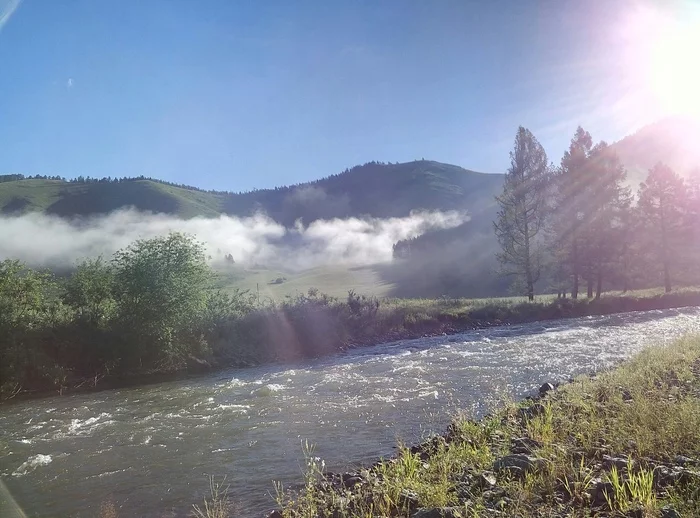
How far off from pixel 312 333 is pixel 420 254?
96.9 metres

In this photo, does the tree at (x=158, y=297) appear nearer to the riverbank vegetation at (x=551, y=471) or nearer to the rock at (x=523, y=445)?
the riverbank vegetation at (x=551, y=471)

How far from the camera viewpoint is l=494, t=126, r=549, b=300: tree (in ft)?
149

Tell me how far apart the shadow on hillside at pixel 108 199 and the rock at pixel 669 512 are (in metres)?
198

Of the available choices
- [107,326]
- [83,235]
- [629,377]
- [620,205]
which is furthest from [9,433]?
[83,235]

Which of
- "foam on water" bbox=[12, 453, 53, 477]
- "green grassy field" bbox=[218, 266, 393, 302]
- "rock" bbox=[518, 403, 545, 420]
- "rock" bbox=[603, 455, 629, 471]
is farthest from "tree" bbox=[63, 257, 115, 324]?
"green grassy field" bbox=[218, 266, 393, 302]

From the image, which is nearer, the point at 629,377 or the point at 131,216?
the point at 629,377

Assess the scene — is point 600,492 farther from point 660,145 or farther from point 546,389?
point 660,145

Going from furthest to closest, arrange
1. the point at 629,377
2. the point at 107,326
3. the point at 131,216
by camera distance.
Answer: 1. the point at 131,216
2. the point at 107,326
3. the point at 629,377

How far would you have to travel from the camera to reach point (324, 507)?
25.2 feet

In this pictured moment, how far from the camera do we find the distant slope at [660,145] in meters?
109

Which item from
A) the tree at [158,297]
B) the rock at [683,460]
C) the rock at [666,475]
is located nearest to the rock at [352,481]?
the rock at [666,475]

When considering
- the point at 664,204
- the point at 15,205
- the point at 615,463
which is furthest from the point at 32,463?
the point at 15,205

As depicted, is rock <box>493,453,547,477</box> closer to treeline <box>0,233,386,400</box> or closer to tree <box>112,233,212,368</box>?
treeline <box>0,233,386,400</box>

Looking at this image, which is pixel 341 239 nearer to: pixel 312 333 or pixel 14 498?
pixel 312 333
